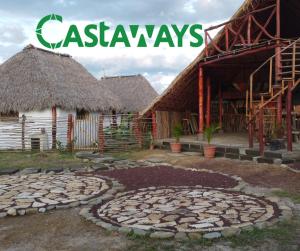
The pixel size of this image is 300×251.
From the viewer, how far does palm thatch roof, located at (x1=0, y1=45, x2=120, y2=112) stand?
16.8 m

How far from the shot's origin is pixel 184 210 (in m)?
5.56

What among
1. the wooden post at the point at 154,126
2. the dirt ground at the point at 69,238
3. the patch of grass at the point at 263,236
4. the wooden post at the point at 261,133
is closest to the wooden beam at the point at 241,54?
the wooden post at the point at 261,133

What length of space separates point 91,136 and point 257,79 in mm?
7719

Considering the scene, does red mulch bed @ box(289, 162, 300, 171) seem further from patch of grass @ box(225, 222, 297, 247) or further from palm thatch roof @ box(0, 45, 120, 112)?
palm thatch roof @ box(0, 45, 120, 112)

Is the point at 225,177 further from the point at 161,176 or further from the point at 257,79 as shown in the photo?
the point at 257,79

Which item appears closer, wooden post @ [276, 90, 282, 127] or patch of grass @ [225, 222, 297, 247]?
patch of grass @ [225, 222, 297, 247]

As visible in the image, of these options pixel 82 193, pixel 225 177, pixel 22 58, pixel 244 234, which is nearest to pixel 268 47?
pixel 225 177

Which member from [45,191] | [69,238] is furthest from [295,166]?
[69,238]

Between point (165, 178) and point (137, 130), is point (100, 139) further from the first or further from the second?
point (165, 178)

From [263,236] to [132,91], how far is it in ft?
74.7

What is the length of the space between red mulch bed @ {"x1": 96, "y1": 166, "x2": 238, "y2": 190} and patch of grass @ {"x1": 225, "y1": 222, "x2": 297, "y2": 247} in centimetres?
290

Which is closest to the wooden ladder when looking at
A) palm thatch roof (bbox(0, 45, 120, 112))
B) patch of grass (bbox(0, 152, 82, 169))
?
patch of grass (bbox(0, 152, 82, 169))

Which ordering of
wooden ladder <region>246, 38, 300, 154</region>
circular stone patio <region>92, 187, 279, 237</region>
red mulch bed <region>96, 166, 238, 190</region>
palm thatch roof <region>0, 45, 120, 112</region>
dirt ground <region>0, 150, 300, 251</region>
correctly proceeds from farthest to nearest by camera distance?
palm thatch roof <region>0, 45, 120, 112</region>
wooden ladder <region>246, 38, 300, 154</region>
red mulch bed <region>96, 166, 238, 190</region>
circular stone patio <region>92, 187, 279, 237</region>
dirt ground <region>0, 150, 300, 251</region>

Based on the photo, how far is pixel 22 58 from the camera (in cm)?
1903
